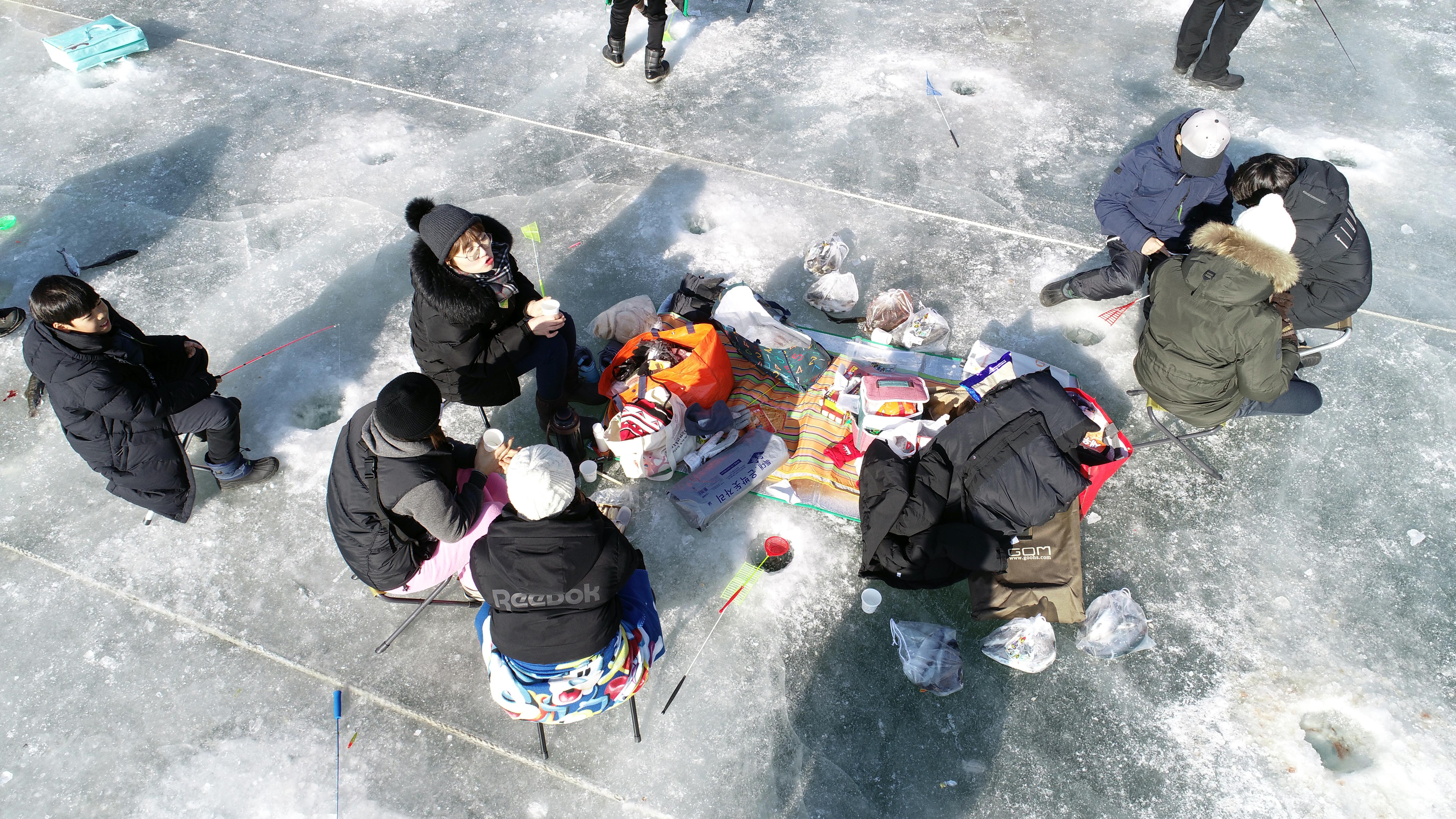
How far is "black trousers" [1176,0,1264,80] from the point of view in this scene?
6098mm

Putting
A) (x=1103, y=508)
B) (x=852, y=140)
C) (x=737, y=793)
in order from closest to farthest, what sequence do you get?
(x=737, y=793), (x=1103, y=508), (x=852, y=140)

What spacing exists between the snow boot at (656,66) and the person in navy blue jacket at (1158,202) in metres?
3.80

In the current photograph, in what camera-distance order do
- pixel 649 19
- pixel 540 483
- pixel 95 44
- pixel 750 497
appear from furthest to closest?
pixel 95 44 → pixel 649 19 → pixel 750 497 → pixel 540 483

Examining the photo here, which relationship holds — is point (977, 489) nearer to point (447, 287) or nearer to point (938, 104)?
point (447, 287)

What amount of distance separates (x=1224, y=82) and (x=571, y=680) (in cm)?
721

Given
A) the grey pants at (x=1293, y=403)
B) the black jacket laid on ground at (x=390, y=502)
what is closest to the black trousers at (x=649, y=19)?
the black jacket laid on ground at (x=390, y=502)

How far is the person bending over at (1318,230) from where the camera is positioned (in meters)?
3.88

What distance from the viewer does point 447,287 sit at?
342cm

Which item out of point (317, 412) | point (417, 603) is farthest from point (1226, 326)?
point (317, 412)

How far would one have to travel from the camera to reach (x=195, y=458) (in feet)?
13.9

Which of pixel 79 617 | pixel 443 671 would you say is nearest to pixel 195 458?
pixel 79 617

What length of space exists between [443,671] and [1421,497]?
5121mm

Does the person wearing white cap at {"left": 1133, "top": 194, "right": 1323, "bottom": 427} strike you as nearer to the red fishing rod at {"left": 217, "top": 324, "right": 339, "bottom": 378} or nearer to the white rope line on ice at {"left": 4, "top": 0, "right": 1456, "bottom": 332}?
the white rope line on ice at {"left": 4, "top": 0, "right": 1456, "bottom": 332}

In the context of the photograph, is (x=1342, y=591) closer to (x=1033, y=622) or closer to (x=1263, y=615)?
(x=1263, y=615)
